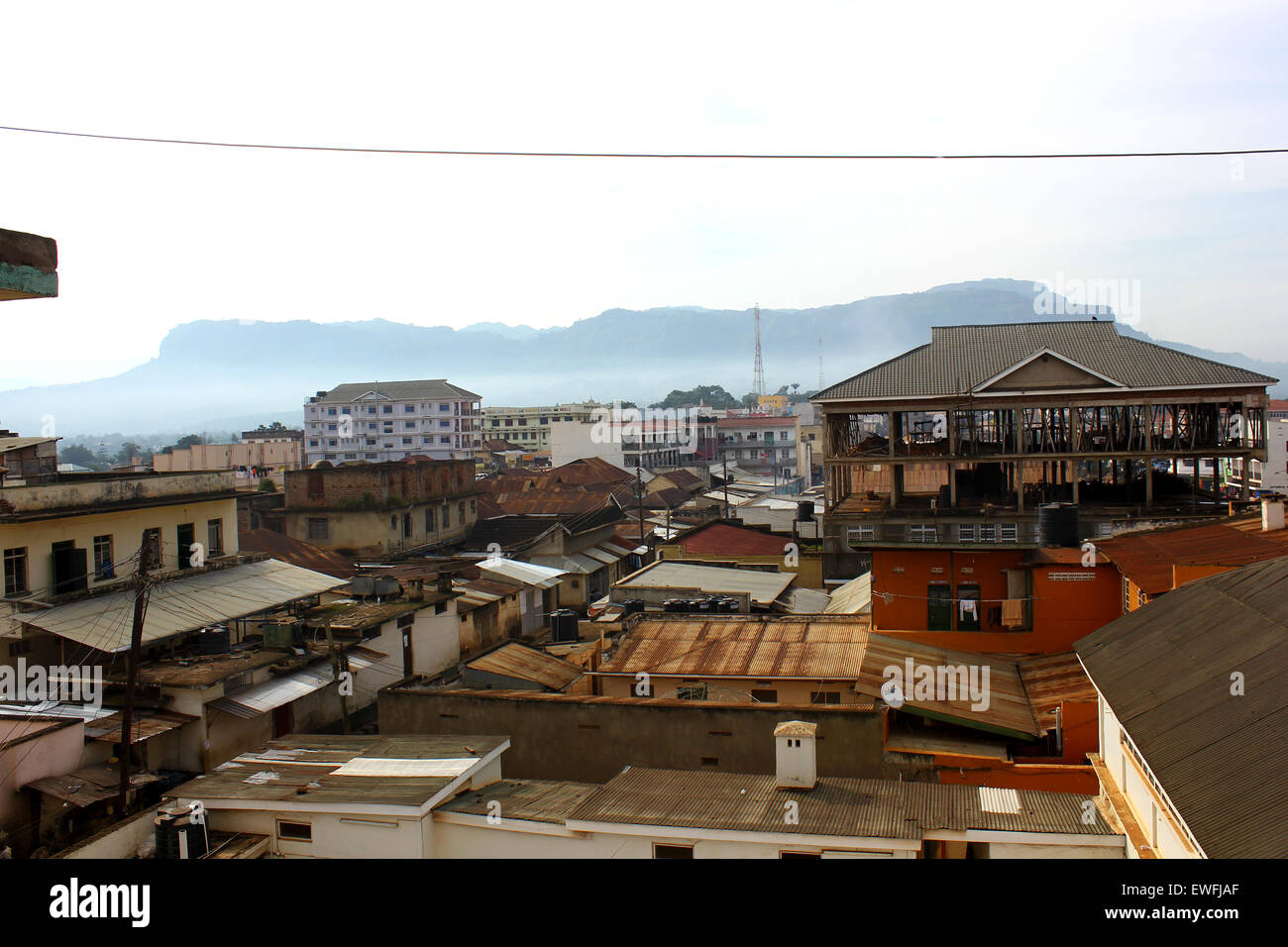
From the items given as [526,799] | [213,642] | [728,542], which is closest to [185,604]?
[213,642]

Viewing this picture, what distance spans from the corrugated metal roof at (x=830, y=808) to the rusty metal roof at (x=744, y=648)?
7.21m

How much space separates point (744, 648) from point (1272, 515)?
11105 millimetres

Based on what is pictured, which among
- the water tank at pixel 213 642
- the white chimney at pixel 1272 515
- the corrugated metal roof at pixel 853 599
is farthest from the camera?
the corrugated metal roof at pixel 853 599

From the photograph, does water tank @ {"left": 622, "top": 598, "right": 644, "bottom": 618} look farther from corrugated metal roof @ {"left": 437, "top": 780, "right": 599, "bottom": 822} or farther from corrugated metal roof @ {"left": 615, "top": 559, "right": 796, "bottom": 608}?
corrugated metal roof @ {"left": 437, "top": 780, "right": 599, "bottom": 822}

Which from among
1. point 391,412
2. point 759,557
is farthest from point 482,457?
point 759,557

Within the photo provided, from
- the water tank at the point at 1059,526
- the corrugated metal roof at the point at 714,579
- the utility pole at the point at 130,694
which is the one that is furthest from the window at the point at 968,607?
the utility pole at the point at 130,694

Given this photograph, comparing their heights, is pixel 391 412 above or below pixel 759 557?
above

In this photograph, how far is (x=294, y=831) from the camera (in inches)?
529

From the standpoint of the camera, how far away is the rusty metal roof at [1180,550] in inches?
661

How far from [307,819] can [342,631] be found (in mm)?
10716

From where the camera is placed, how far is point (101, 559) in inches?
913

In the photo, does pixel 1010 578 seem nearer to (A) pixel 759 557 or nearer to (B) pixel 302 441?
(A) pixel 759 557

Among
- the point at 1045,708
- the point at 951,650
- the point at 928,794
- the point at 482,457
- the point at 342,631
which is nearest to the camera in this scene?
the point at 928,794

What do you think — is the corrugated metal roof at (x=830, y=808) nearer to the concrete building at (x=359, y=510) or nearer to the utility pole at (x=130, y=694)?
the utility pole at (x=130, y=694)
